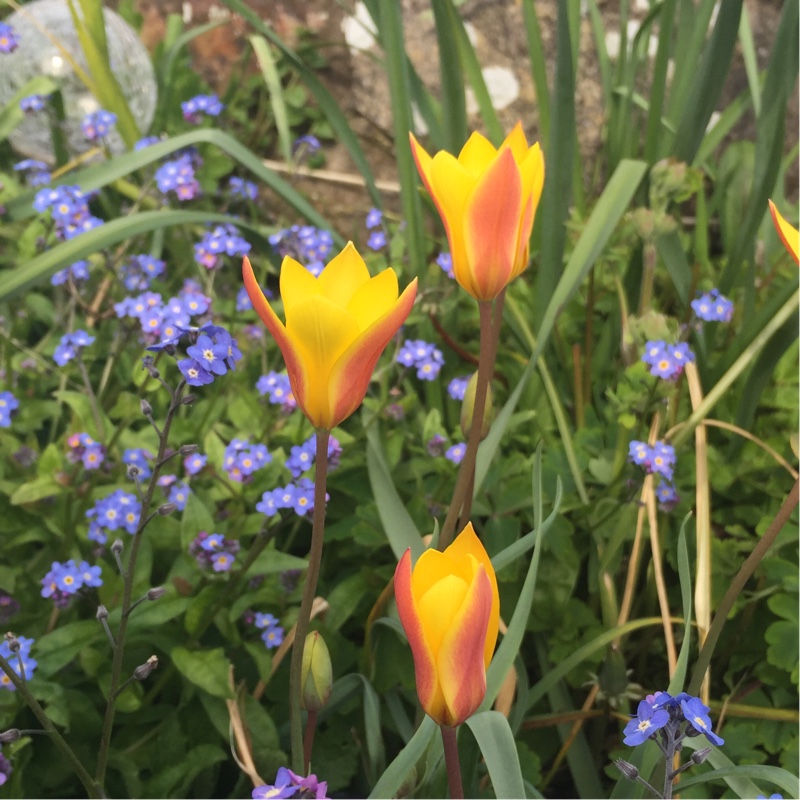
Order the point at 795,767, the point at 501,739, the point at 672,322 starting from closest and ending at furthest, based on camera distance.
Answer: the point at 501,739
the point at 795,767
the point at 672,322

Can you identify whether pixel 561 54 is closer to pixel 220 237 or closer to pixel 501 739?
pixel 220 237

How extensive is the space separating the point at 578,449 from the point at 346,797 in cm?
57

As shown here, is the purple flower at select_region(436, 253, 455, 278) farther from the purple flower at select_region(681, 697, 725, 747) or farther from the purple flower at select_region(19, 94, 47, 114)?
the purple flower at select_region(681, 697, 725, 747)

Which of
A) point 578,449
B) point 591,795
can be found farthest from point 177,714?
point 578,449

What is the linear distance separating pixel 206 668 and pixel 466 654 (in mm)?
502

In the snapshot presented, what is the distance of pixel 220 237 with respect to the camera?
4.64 feet

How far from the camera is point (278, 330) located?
60cm

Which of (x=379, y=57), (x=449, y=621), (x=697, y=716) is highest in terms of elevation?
(x=379, y=57)

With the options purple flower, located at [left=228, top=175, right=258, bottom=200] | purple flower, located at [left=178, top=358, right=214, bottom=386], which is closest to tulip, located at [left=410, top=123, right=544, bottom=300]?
purple flower, located at [left=178, top=358, right=214, bottom=386]

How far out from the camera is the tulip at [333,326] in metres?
0.59

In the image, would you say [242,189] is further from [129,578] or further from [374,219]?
[129,578]

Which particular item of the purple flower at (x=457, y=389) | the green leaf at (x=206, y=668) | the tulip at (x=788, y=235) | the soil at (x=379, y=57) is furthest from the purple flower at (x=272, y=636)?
the soil at (x=379, y=57)

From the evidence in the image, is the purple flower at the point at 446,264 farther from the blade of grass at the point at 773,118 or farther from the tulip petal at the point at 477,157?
the tulip petal at the point at 477,157

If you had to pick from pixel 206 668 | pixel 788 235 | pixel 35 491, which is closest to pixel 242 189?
pixel 35 491
